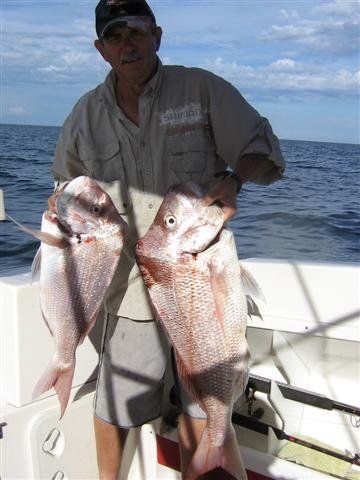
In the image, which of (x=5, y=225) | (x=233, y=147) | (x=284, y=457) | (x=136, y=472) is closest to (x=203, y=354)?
(x=233, y=147)

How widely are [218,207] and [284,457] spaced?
1.83 meters

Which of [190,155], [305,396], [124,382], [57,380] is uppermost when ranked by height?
[190,155]

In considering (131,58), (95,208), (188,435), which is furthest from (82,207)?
(188,435)

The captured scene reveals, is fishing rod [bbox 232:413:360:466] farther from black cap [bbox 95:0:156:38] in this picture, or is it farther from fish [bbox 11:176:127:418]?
black cap [bbox 95:0:156:38]

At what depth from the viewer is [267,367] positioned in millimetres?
3916

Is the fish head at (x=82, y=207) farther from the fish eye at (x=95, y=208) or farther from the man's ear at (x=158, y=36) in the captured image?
the man's ear at (x=158, y=36)

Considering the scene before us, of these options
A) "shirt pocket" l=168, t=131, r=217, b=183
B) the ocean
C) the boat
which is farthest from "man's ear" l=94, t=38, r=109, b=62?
the ocean

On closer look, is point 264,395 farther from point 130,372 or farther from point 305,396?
point 130,372

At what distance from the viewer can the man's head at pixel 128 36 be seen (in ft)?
8.35

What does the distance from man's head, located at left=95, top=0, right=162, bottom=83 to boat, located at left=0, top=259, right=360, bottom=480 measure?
1238 millimetres

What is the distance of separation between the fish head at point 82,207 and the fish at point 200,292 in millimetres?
278

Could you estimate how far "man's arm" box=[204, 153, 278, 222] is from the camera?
7.23 feet

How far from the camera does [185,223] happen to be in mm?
2170

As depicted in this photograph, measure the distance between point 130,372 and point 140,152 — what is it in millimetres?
1184
